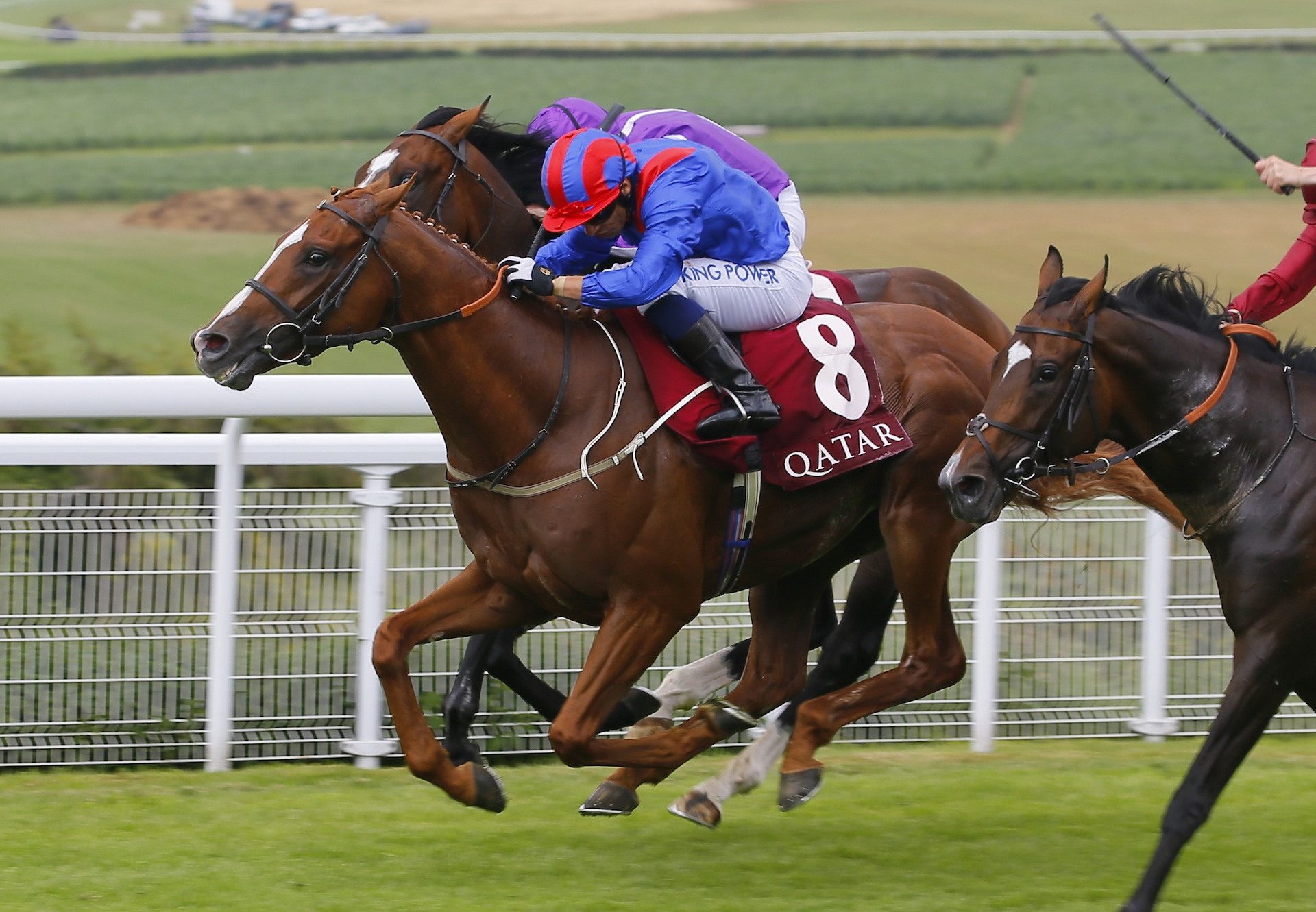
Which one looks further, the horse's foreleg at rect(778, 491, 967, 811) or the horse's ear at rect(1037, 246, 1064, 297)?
the horse's foreleg at rect(778, 491, 967, 811)

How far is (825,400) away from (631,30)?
98.9ft

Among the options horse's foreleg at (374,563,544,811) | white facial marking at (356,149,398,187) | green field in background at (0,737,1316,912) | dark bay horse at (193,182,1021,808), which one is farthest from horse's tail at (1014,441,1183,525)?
white facial marking at (356,149,398,187)

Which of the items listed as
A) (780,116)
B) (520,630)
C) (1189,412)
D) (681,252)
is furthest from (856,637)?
(780,116)

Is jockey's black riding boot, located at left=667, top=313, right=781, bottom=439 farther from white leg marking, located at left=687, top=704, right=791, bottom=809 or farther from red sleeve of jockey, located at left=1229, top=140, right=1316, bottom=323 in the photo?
red sleeve of jockey, located at left=1229, top=140, right=1316, bottom=323

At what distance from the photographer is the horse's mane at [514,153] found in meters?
5.10

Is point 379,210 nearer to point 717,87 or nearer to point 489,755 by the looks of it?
point 489,755

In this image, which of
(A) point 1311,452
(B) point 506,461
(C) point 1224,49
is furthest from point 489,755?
(C) point 1224,49

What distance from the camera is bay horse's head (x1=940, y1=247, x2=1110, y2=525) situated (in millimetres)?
3479

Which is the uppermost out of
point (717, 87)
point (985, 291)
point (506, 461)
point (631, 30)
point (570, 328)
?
point (631, 30)

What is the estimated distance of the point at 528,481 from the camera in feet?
12.1

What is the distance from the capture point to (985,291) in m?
17.7

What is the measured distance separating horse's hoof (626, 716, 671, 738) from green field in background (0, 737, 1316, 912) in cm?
24

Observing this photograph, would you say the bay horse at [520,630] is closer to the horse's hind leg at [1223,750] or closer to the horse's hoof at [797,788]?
the horse's hoof at [797,788]

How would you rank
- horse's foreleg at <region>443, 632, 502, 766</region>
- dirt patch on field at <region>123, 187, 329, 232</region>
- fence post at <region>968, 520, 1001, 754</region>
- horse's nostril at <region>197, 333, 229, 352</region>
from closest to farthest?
horse's nostril at <region>197, 333, 229, 352</region> → horse's foreleg at <region>443, 632, 502, 766</region> → fence post at <region>968, 520, 1001, 754</region> → dirt patch on field at <region>123, 187, 329, 232</region>
